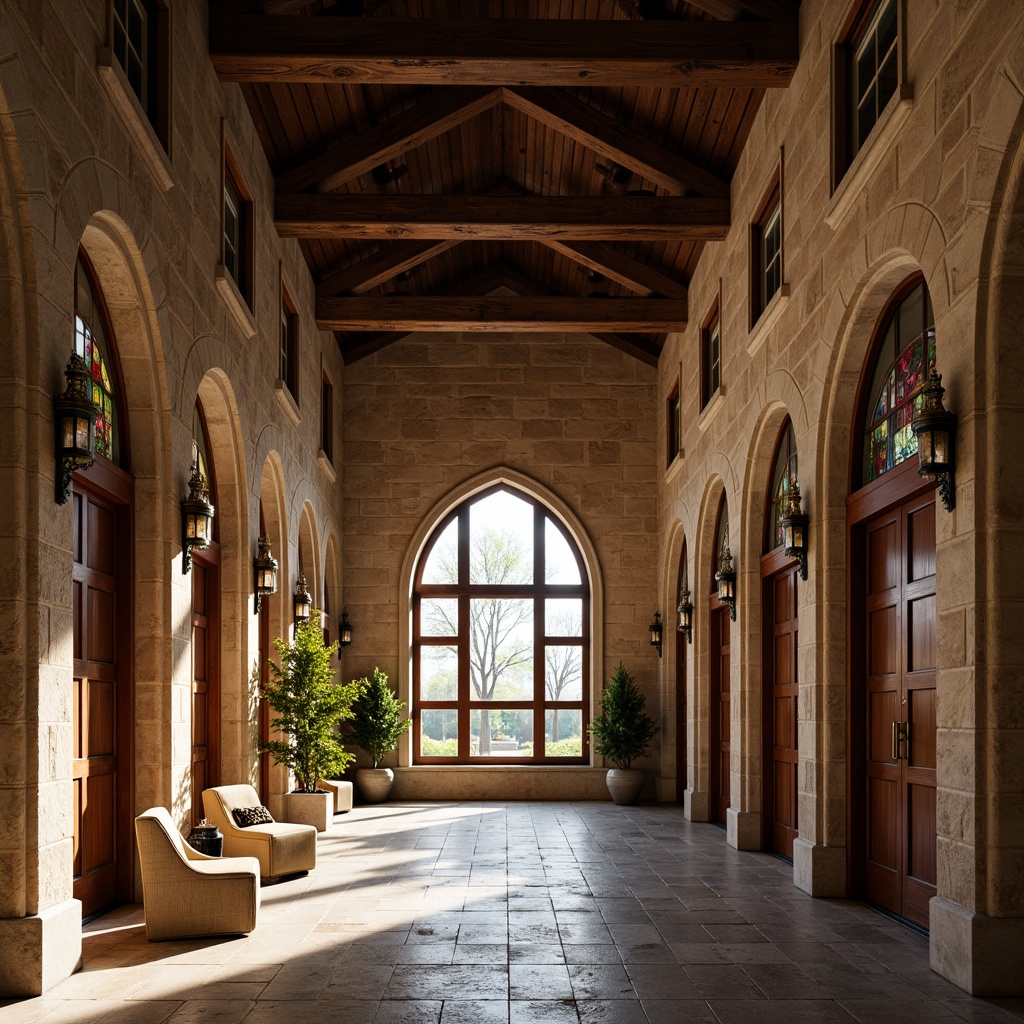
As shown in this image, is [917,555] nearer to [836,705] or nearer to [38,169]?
[836,705]

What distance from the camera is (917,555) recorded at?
18.6 ft

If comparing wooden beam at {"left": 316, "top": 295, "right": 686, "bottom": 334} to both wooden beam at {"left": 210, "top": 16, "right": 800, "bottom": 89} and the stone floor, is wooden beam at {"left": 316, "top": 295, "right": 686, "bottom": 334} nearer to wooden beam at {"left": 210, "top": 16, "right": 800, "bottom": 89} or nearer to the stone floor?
wooden beam at {"left": 210, "top": 16, "right": 800, "bottom": 89}

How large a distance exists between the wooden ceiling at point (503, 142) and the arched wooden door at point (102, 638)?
8.63 feet

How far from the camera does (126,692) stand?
20.3 ft

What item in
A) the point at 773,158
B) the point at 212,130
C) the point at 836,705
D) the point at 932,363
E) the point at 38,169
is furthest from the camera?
the point at 773,158

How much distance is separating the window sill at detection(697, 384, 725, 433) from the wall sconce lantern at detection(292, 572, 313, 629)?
391 centimetres

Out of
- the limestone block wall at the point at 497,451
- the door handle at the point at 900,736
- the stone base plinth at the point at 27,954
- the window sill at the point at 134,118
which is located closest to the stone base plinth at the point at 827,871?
the door handle at the point at 900,736

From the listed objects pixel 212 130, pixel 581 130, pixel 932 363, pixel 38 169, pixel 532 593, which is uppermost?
pixel 581 130

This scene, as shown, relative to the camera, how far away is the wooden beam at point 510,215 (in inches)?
379

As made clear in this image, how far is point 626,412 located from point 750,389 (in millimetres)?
5428

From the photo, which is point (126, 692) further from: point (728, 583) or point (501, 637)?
point (501, 637)

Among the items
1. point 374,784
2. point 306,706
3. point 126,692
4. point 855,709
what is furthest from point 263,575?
point 374,784

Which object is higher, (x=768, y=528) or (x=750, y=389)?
(x=750, y=389)

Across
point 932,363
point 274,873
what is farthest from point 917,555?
point 274,873
